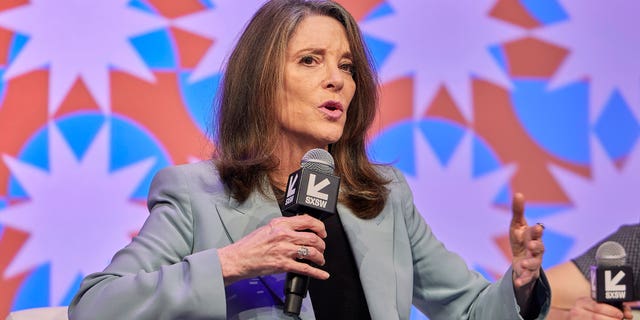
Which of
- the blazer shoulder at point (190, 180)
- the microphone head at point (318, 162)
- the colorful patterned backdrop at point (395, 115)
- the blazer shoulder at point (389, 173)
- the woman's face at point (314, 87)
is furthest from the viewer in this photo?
the colorful patterned backdrop at point (395, 115)

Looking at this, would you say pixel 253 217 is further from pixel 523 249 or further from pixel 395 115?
pixel 395 115

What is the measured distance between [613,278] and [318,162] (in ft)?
2.53

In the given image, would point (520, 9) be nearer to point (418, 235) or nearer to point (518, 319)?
point (418, 235)

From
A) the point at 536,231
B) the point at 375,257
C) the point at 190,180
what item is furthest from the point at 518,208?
the point at 190,180

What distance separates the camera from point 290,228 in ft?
5.73

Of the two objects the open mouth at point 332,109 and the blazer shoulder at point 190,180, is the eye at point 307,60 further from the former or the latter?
the blazer shoulder at point 190,180

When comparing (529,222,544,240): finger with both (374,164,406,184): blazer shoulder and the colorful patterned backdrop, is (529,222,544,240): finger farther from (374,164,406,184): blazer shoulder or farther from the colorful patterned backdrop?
the colorful patterned backdrop

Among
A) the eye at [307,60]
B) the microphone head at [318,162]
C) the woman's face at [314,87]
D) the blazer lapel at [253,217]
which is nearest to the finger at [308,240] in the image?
the microphone head at [318,162]

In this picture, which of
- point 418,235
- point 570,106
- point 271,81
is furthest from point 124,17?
point 570,106

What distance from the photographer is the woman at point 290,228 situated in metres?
1.81

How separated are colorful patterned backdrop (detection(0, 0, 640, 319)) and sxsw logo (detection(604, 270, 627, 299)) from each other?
4.87 ft

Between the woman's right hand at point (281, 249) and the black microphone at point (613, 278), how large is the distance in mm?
702

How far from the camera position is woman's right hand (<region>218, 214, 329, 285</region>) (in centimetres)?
172

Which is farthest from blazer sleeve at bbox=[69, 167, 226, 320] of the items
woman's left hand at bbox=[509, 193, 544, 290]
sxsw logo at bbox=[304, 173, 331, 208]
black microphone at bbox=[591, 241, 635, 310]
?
black microphone at bbox=[591, 241, 635, 310]
